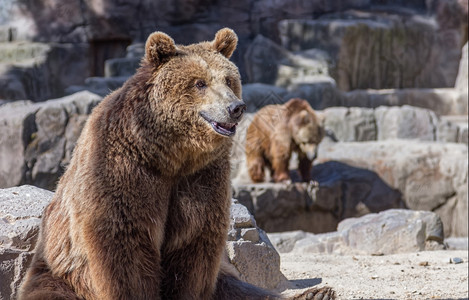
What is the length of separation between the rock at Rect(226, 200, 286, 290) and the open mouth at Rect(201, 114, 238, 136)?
5.65ft

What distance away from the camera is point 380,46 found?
680 inches

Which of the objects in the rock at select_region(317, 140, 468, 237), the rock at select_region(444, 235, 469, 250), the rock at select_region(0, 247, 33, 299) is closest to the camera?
the rock at select_region(0, 247, 33, 299)

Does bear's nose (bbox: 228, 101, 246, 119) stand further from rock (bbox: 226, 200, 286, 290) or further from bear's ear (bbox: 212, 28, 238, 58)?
rock (bbox: 226, 200, 286, 290)

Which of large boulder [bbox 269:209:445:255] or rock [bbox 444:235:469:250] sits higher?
large boulder [bbox 269:209:445:255]

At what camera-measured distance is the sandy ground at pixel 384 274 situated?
4613 mm

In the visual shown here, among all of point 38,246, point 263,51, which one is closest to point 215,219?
point 38,246

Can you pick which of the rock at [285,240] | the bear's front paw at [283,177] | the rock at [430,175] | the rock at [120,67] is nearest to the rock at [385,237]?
the rock at [285,240]

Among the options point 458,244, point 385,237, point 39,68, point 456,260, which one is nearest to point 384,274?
point 456,260

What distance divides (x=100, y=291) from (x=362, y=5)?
1699cm

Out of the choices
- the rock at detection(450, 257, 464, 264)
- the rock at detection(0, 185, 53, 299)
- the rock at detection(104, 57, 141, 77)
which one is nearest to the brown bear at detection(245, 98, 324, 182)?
the rock at detection(450, 257, 464, 264)

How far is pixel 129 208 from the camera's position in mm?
2795

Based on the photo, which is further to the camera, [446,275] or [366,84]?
[366,84]

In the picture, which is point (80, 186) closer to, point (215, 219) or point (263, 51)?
point (215, 219)

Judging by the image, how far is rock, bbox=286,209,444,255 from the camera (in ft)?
21.5
